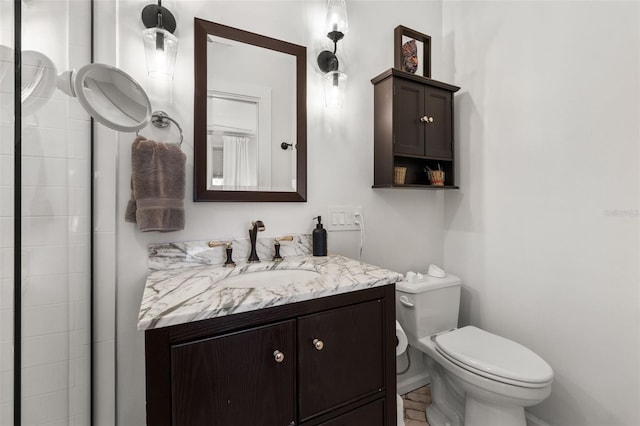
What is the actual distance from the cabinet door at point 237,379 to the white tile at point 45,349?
0.30m

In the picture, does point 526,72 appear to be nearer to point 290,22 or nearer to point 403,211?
point 403,211

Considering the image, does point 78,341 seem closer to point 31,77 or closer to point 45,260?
point 45,260

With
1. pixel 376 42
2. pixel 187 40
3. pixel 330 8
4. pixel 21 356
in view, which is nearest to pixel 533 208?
pixel 376 42

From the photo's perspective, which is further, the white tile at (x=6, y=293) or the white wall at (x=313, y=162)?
the white wall at (x=313, y=162)

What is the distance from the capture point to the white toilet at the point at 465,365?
1.12m

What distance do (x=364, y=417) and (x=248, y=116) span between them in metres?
1.34

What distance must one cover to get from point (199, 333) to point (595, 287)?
5.42 ft

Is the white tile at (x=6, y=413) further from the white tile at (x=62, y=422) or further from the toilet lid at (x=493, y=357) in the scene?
the toilet lid at (x=493, y=357)

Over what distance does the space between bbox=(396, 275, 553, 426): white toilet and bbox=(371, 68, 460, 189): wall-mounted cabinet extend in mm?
643

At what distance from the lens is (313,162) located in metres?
1.50

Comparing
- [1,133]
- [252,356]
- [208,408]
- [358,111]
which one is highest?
[358,111]

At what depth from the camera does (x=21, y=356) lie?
60 cm

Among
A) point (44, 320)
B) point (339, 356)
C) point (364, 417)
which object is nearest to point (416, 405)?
point (364, 417)

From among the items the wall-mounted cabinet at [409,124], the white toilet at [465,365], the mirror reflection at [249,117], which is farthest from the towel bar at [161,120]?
the white toilet at [465,365]
